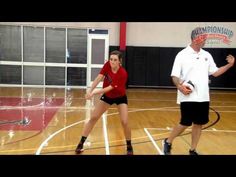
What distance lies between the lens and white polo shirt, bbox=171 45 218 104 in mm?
4422

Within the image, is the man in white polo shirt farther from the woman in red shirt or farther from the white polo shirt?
the woman in red shirt

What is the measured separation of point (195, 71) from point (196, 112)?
1.87 feet

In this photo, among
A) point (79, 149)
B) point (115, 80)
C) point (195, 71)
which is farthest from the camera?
point (79, 149)

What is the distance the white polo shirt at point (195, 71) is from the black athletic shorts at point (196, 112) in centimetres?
8

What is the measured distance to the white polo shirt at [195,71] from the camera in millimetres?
4422

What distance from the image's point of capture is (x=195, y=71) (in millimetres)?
4461

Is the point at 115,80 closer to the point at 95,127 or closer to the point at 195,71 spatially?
the point at 195,71

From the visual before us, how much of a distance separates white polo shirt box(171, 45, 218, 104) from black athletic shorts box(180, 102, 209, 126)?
8 centimetres

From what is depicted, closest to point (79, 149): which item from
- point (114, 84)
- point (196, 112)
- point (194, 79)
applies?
point (114, 84)

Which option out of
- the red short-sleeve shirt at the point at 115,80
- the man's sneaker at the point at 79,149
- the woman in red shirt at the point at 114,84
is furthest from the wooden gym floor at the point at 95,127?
the red short-sleeve shirt at the point at 115,80

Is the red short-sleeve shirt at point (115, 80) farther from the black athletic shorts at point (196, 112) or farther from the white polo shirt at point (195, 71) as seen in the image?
the black athletic shorts at point (196, 112)

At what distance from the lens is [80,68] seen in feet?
49.8

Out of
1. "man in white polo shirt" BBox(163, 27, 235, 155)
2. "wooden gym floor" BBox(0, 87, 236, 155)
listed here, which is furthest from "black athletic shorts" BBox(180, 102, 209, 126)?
"wooden gym floor" BBox(0, 87, 236, 155)

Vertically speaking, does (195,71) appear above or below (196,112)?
above
